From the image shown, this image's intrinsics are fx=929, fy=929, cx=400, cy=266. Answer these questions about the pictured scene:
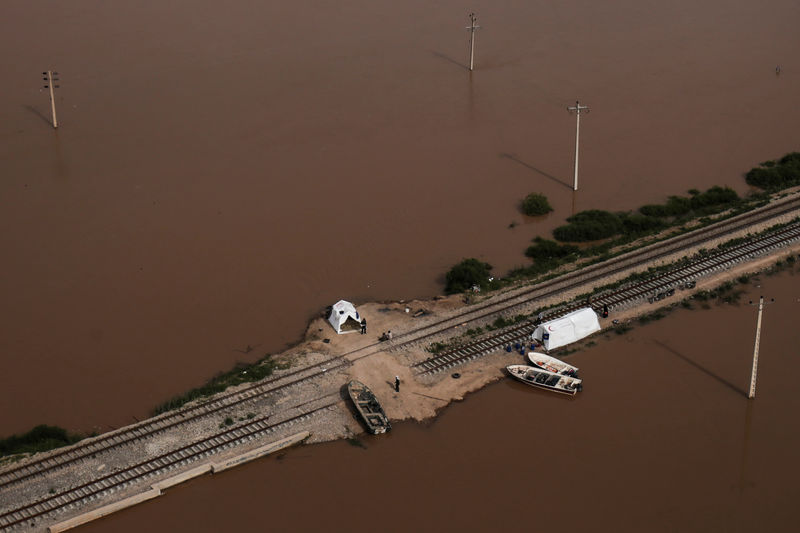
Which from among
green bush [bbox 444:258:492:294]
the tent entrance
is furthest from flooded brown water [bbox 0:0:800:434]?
the tent entrance

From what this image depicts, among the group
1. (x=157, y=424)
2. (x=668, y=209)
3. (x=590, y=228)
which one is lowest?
(x=157, y=424)

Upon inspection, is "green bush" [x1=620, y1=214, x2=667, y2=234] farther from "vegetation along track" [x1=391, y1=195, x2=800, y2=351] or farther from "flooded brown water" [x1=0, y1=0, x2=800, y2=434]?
"flooded brown water" [x1=0, y1=0, x2=800, y2=434]

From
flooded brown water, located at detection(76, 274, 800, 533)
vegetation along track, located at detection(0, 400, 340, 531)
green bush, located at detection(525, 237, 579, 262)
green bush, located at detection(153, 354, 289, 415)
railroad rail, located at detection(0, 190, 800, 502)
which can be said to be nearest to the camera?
vegetation along track, located at detection(0, 400, 340, 531)

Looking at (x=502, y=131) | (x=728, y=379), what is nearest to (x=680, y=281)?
(x=728, y=379)

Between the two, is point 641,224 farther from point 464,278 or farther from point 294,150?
point 294,150

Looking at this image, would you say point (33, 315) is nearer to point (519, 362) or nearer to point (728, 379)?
point (519, 362)

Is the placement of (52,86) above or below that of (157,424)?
above

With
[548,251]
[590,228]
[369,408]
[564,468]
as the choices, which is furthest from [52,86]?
[564,468]
